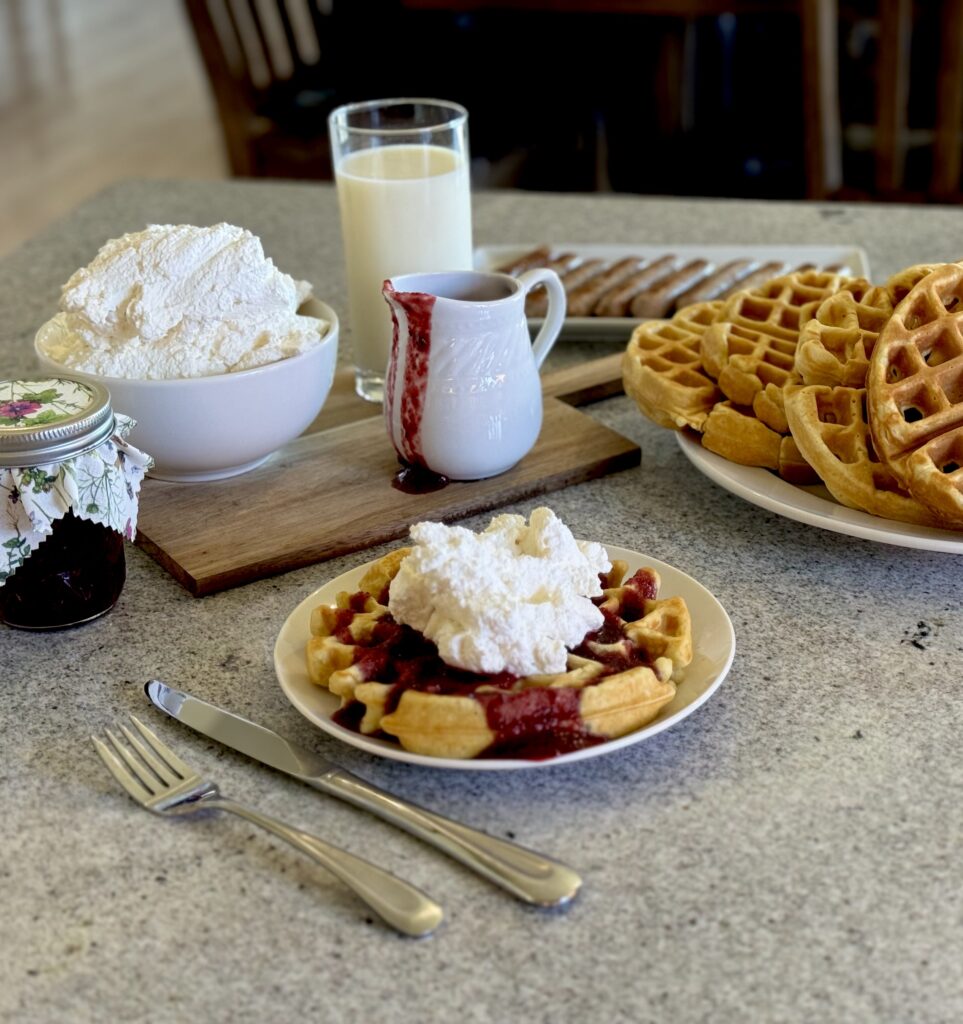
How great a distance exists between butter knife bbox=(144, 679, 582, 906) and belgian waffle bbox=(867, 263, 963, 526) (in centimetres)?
50

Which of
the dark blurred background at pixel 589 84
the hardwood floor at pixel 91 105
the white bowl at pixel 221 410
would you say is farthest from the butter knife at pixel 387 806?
the hardwood floor at pixel 91 105

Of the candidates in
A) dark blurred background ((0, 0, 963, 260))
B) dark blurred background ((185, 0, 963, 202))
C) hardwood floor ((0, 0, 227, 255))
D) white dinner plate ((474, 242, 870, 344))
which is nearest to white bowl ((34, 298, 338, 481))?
white dinner plate ((474, 242, 870, 344))

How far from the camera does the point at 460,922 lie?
2.63 ft

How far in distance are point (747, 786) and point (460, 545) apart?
261 millimetres

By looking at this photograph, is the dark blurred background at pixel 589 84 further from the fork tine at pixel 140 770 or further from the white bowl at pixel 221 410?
the fork tine at pixel 140 770

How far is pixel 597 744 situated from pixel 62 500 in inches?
18.6

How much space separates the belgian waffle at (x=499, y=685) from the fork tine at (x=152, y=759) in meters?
0.12

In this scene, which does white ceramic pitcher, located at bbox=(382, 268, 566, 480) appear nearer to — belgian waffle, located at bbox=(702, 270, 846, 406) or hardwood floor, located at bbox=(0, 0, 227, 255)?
belgian waffle, located at bbox=(702, 270, 846, 406)

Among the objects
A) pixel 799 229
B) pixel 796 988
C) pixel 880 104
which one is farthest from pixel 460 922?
pixel 880 104

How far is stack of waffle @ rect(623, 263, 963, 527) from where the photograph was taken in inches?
45.5

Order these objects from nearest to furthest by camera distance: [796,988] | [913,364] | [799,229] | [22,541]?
[796,988], [22,541], [913,364], [799,229]

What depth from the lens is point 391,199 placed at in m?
1.52

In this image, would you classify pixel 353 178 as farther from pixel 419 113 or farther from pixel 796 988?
pixel 796 988

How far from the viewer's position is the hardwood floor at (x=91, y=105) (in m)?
5.56
